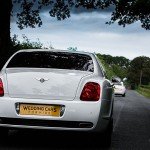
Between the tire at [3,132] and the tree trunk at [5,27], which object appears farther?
the tree trunk at [5,27]

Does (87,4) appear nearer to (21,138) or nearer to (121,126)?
(121,126)

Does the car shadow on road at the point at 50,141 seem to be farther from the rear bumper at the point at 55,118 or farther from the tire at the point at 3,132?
the rear bumper at the point at 55,118

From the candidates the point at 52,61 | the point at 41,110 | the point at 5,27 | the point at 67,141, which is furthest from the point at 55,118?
the point at 5,27

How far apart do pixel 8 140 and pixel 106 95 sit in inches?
73.7

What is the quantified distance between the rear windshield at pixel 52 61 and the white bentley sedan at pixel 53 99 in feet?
0.72

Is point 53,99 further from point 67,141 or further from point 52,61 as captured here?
point 67,141

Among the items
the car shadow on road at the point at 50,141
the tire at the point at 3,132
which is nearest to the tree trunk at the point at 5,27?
the car shadow on road at the point at 50,141

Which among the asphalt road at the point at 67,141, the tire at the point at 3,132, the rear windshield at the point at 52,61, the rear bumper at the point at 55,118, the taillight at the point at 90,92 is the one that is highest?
the rear windshield at the point at 52,61

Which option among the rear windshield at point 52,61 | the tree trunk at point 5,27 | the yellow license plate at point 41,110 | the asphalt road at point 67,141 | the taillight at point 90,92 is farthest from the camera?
the tree trunk at point 5,27

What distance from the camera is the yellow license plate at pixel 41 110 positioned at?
7.75 m

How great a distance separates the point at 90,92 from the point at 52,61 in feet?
3.58

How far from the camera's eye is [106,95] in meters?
8.36

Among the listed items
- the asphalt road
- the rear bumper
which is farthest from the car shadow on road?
the rear bumper

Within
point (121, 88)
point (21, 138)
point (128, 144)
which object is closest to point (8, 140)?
point (21, 138)
